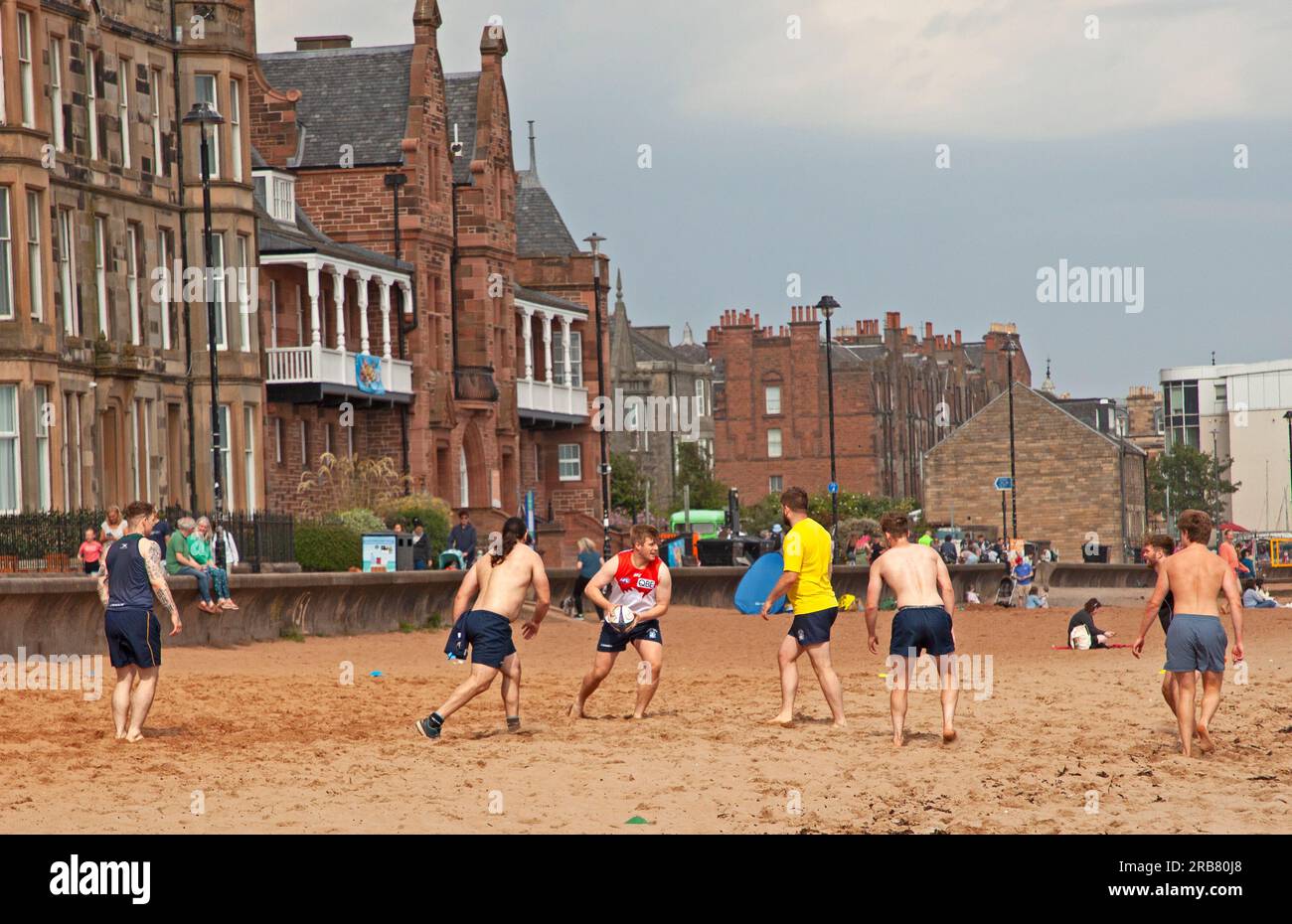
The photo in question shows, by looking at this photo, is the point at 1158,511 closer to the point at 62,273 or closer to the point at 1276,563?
the point at 1276,563

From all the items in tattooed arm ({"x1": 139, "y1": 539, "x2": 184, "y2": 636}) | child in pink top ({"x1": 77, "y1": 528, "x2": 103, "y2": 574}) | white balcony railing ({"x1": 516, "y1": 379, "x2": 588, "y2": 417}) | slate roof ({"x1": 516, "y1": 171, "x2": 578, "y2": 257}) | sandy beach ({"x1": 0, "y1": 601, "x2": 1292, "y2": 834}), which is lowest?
sandy beach ({"x1": 0, "y1": 601, "x2": 1292, "y2": 834})

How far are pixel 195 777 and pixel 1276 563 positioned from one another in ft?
222

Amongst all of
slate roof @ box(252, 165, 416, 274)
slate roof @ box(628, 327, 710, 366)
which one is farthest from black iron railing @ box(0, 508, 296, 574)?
slate roof @ box(628, 327, 710, 366)

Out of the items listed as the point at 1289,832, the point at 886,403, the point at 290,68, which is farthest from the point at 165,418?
the point at 886,403

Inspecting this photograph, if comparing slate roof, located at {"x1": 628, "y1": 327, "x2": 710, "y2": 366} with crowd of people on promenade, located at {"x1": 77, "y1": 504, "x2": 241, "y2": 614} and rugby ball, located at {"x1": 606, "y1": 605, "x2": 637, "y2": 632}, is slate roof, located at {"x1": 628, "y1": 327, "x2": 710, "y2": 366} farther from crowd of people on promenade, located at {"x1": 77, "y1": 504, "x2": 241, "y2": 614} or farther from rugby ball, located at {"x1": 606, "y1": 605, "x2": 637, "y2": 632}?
rugby ball, located at {"x1": 606, "y1": 605, "x2": 637, "y2": 632}

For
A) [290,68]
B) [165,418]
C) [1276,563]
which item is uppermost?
[290,68]

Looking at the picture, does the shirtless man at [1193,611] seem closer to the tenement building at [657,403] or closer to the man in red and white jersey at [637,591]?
the man in red and white jersey at [637,591]

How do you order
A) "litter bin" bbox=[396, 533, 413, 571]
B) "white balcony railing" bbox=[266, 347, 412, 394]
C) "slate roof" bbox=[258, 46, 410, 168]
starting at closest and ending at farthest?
"litter bin" bbox=[396, 533, 413, 571]
"white balcony railing" bbox=[266, 347, 412, 394]
"slate roof" bbox=[258, 46, 410, 168]

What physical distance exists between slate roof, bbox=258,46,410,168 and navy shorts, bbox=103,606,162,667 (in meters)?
37.9

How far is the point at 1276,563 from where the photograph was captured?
77.5 m

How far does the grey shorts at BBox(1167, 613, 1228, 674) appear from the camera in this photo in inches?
609

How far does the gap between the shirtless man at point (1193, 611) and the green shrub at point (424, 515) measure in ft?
100

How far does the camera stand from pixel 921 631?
1564 centimetres

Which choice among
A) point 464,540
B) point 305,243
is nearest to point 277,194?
point 305,243
